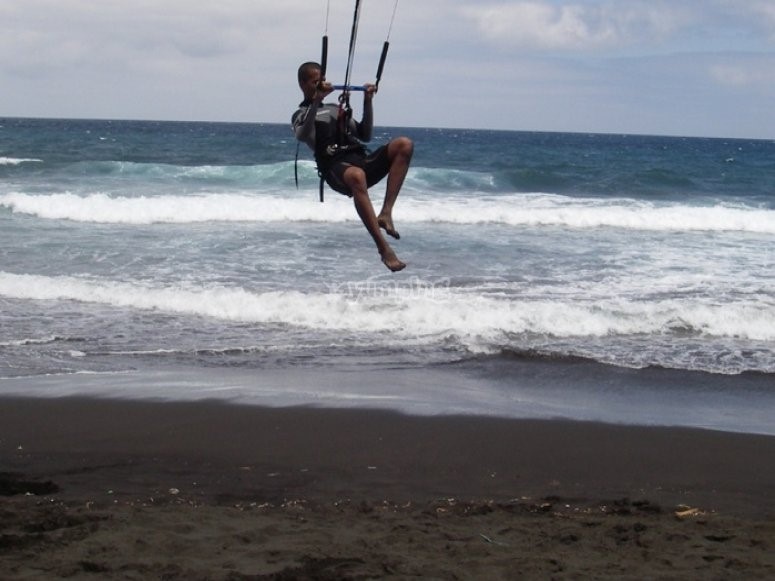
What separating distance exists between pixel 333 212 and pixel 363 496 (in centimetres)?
1881

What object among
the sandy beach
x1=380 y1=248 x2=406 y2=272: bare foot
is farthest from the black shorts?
the sandy beach

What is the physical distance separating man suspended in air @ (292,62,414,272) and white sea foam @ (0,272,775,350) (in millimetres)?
5048

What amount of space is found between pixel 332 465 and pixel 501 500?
1400 mm

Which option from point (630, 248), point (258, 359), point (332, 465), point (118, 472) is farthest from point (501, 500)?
point (630, 248)

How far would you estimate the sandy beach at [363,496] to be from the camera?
554cm

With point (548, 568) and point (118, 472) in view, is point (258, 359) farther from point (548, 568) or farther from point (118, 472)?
point (548, 568)

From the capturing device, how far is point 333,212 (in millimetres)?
25531

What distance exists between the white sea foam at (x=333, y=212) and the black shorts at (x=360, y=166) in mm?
17506

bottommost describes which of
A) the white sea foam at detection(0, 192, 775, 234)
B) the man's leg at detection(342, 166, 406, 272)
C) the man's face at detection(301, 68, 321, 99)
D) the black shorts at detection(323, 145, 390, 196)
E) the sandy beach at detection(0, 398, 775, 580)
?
the sandy beach at detection(0, 398, 775, 580)

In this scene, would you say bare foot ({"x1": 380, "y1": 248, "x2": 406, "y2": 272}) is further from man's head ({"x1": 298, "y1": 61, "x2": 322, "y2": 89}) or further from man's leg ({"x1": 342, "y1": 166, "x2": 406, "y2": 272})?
man's head ({"x1": 298, "y1": 61, "x2": 322, "y2": 89})

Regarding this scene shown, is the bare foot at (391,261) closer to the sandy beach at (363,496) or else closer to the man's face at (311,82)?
the man's face at (311,82)

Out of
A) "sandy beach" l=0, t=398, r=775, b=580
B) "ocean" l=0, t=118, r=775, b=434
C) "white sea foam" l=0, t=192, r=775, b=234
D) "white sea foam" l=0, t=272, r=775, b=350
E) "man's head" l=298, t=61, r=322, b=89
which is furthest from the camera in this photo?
"white sea foam" l=0, t=192, r=775, b=234

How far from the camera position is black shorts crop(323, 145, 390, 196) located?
7520mm

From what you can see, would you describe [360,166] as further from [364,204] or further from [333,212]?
[333,212]
